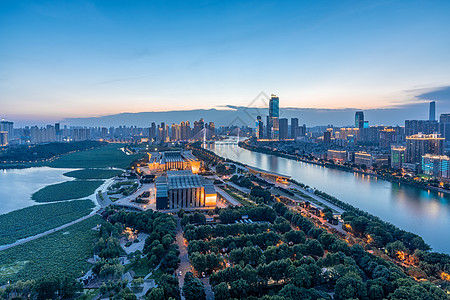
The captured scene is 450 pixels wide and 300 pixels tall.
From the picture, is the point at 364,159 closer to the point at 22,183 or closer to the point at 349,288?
the point at 349,288

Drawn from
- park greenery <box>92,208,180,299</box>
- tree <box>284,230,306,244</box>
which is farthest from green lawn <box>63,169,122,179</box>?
tree <box>284,230,306,244</box>

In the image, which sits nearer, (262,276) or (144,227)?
(262,276)

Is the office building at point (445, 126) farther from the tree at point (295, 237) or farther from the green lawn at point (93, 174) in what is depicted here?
the green lawn at point (93, 174)

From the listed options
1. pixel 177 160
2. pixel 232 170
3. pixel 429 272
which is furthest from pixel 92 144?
pixel 429 272

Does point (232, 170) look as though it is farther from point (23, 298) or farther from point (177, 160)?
point (23, 298)

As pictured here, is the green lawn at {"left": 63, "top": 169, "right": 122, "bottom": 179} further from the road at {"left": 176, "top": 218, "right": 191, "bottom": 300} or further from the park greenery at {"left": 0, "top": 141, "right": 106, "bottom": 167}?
the road at {"left": 176, "top": 218, "right": 191, "bottom": 300}

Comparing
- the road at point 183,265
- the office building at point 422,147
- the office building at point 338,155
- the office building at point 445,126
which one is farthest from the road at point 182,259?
the office building at point 445,126
